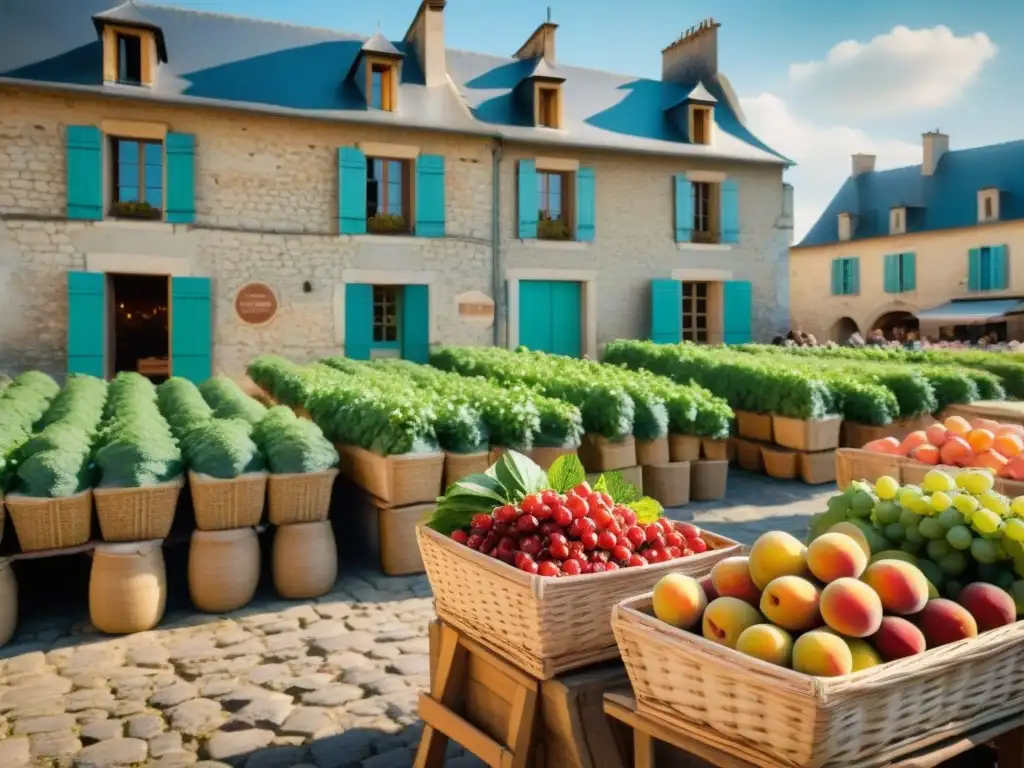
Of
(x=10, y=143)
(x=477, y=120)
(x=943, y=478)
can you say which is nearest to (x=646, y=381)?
(x=943, y=478)

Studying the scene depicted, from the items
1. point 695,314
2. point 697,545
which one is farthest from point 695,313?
point 697,545

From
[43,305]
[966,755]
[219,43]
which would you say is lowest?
[966,755]

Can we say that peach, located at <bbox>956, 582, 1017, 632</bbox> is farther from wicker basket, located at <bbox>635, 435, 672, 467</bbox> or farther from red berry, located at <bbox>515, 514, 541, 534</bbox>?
wicker basket, located at <bbox>635, 435, 672, 467</bbox>

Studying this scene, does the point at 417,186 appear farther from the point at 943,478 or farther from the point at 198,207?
the point at 943,478

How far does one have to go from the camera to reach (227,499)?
14.7ft

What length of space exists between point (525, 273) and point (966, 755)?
504 inches

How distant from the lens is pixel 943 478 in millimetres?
2316

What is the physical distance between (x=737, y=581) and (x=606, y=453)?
178 inches

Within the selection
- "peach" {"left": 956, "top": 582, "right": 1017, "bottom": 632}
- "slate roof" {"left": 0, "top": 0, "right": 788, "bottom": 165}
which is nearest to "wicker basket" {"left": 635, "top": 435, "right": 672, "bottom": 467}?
"peach" {"left": 956, "top": 582, "right": 1017, "bottom": 632}

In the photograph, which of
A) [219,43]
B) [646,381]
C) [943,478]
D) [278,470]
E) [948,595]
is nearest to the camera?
[948,595]

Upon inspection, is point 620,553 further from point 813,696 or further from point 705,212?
point 705,212

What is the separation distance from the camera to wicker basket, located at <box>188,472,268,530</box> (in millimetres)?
4453

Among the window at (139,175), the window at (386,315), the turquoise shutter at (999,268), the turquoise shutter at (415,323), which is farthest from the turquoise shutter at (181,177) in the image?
the turquoise shutter at (999,268)

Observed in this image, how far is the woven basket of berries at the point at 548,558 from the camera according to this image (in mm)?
2086
